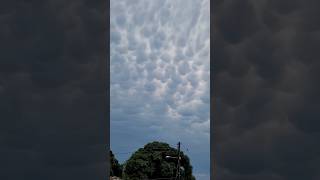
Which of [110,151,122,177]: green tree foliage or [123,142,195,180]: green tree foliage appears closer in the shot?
[123,142,195,180]: green tree foliage

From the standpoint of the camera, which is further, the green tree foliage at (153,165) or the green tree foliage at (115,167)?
the green tree foliage at (115,167)

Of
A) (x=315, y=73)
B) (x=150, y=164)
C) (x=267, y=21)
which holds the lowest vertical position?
(x=150, y=164)

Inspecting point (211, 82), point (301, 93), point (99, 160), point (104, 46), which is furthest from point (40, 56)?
point (301, 93)

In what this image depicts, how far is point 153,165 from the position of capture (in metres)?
41.3

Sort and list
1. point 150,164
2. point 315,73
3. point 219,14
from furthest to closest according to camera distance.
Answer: point 150,164 → point 219,14 → point 315,73

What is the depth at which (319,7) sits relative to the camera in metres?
9.26

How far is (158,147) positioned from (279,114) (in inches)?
1347

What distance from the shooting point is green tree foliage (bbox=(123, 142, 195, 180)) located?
40.7 meters

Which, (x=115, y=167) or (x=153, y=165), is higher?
(x=153, y=165)

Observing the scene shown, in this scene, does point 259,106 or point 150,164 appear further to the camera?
point 150,164

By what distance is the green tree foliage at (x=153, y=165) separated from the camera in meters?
40.7

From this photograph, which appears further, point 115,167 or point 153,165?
point 115,167

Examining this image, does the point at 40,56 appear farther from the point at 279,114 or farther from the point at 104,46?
the point at 279,114

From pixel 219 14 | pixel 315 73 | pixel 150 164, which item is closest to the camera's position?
pixel 315 73
